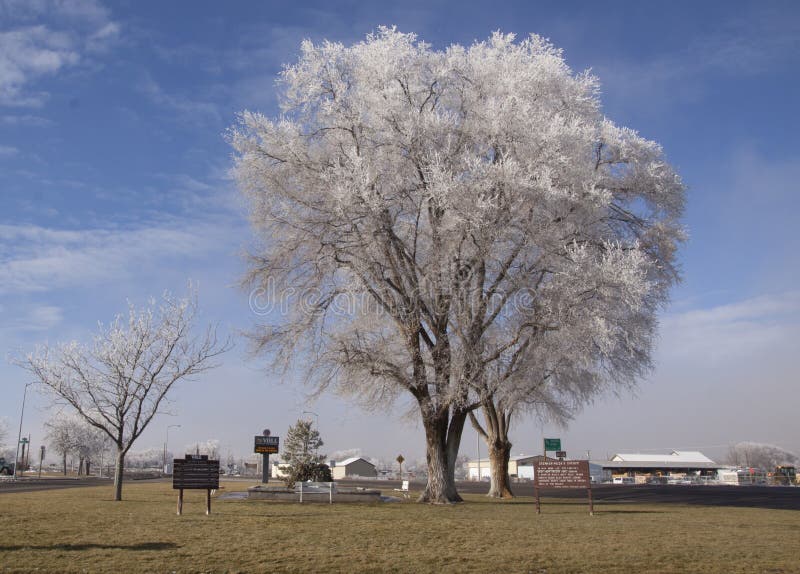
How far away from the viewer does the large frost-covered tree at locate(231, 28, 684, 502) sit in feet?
77.9

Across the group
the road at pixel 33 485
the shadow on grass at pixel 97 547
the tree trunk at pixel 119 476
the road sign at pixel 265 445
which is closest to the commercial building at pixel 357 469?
the road sign at pixel 265 445

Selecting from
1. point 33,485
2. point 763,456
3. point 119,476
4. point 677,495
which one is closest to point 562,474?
point 119,476

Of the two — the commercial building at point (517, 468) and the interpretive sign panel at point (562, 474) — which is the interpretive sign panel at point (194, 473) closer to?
the interpretive sign panel at point (562, 474)

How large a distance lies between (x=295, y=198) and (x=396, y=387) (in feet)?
27.6

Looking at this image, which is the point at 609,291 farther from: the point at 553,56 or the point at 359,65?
the point at 359,65

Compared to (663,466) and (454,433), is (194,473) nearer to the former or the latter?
(454,433)

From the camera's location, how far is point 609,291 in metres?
22.5

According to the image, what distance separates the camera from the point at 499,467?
A: 35.2m

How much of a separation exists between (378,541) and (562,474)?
10.8 m

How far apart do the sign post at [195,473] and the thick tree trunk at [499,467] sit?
58.8 ft

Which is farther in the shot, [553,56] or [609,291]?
[553,56]

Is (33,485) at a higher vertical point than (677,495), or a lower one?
higher

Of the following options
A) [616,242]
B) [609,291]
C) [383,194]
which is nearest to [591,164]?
[616,242]

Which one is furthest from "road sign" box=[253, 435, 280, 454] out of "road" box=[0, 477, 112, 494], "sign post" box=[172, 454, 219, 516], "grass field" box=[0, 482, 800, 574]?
"sign post" box=[172, 454, 219, 516]
